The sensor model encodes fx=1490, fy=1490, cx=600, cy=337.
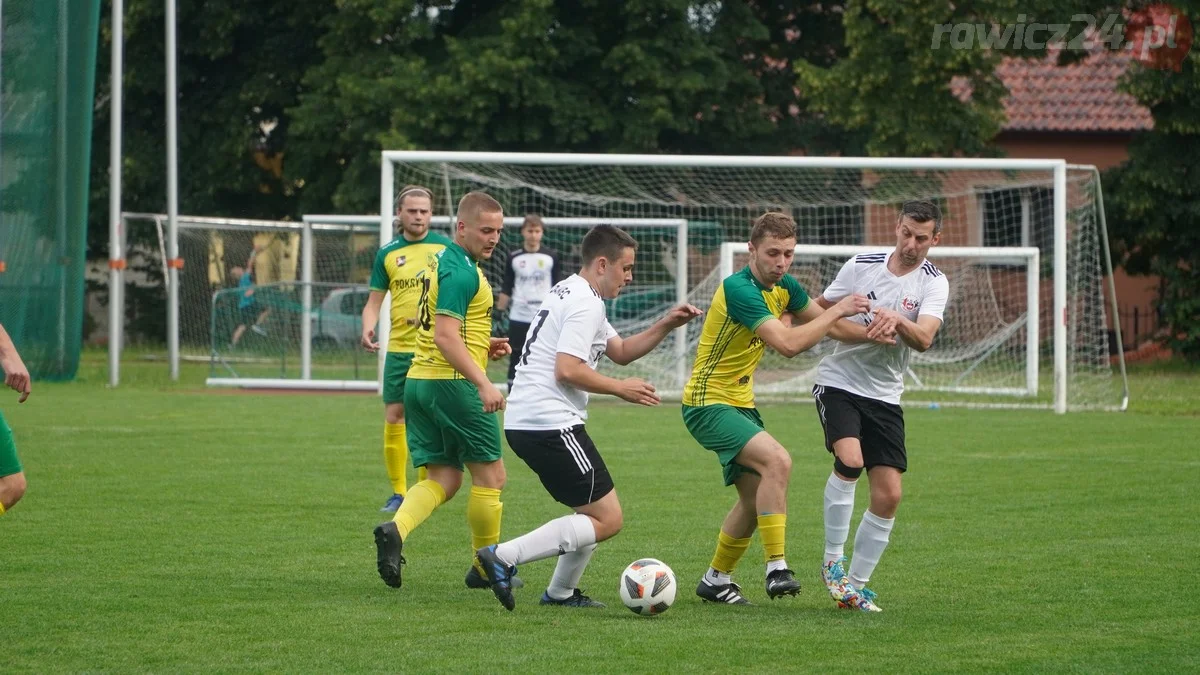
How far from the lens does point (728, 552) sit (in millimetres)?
6699

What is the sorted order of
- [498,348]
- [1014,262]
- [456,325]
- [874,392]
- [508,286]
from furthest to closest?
[1014,262]
[508,286]
[498,348]
[874,392]
[456,325]

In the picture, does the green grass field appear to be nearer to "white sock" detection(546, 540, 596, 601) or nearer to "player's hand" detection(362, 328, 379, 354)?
"white sock" detection(546, 540, 596, 601)

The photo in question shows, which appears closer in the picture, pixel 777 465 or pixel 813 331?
pixel 813 331

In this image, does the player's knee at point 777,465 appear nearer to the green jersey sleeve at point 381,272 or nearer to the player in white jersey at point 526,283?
the green jersey sleeve at point 381,272

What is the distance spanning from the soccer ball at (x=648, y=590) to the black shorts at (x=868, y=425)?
1.05 metres

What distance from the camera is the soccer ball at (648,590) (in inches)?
245

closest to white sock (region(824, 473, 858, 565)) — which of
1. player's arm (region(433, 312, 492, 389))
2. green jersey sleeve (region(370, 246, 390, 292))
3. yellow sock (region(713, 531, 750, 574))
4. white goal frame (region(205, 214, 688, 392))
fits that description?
yellow sock (region(713, 531, 750, 574))

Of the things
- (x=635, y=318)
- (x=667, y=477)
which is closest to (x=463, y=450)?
(x=667, y=477)

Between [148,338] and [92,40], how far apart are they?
1154 cm

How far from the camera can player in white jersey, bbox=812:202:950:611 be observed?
6.59 m

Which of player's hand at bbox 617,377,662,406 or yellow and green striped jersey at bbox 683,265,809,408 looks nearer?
player's hand at bbox 617,377,662,406

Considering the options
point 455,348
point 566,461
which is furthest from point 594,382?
point 455,348

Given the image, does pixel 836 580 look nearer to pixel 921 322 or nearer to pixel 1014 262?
pixel 921 322

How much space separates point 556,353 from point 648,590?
1.06 meters
